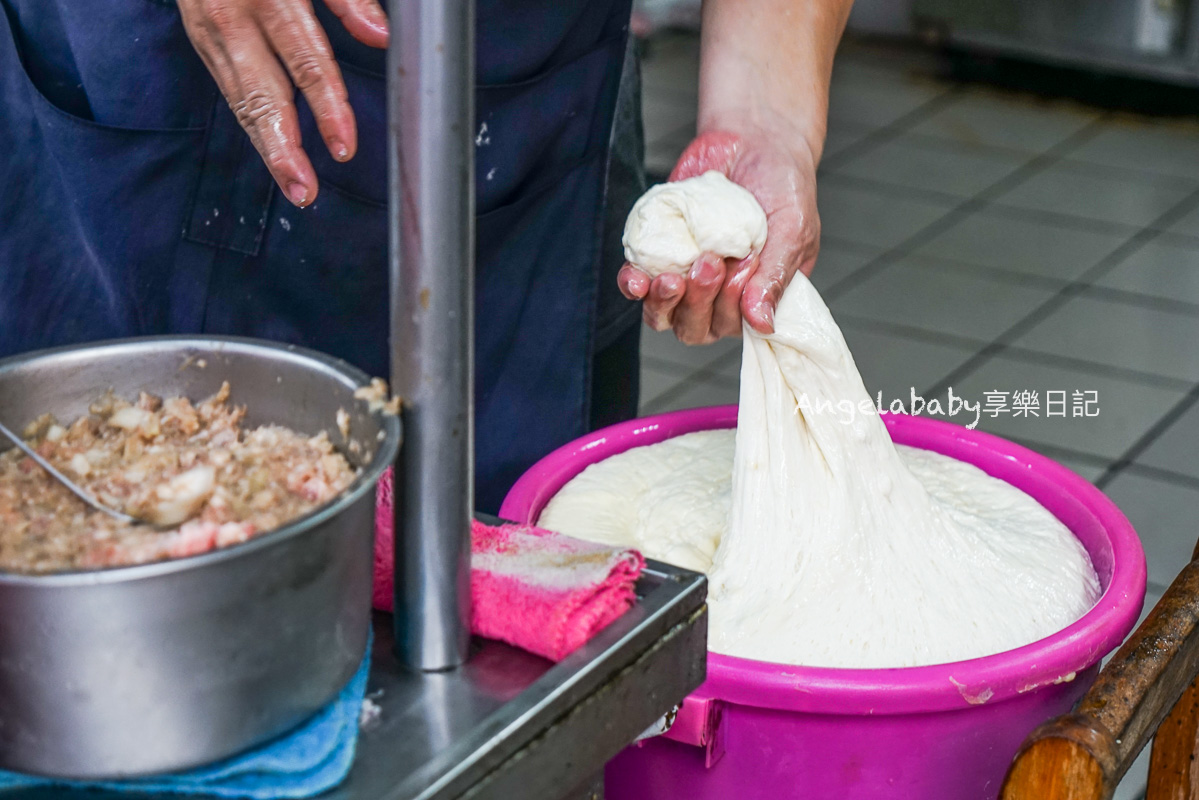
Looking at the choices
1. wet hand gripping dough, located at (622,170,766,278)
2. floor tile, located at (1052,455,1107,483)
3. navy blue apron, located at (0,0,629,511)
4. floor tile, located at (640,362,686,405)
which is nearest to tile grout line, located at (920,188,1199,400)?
floor tile, located at (1052,455,1107,483)

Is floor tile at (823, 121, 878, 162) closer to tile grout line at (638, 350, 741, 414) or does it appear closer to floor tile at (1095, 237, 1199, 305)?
floor tile at (1095, 237, 1199, 305)

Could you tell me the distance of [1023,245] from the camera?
3055 millimetres

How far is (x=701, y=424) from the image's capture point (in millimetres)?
1316

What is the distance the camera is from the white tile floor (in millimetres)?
2348

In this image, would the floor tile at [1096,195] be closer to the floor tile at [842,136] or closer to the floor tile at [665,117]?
the floor tile at [842,136]

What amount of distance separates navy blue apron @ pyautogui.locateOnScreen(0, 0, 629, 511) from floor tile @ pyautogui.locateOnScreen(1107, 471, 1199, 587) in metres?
1.09

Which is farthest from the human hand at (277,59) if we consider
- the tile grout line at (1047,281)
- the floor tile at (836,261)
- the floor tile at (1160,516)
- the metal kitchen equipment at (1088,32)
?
the metal kitchen equipment at (1088,32)

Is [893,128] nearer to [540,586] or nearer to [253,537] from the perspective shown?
[540,586]

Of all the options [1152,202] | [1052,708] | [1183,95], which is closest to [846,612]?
[1052,708]

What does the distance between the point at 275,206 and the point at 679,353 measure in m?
1.58

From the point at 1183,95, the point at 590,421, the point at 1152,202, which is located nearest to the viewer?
the point at 590,421

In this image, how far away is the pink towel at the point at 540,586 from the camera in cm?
58

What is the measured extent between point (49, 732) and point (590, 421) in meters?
0.97

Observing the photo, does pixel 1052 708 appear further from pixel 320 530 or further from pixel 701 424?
pixel 320 530
